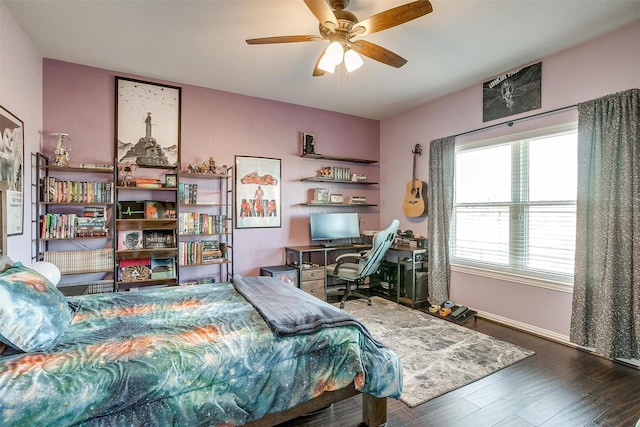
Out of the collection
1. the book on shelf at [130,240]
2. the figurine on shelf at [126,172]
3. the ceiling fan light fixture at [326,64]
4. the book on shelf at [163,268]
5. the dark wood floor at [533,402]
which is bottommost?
the dark wood floor at [533,402]

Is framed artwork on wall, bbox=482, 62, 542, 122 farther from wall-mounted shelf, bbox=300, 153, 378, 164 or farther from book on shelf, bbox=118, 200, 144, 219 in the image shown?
book on shelf, bbox=118, 200, 144, 219

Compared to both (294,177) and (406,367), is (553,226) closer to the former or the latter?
(406,367)

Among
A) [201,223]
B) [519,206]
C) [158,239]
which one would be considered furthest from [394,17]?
[158,239]

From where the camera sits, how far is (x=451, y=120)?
150 inches

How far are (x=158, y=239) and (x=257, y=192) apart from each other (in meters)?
1.27

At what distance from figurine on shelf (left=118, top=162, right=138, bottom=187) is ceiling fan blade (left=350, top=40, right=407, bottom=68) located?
2.48 meters

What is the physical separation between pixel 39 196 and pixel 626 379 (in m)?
4.95

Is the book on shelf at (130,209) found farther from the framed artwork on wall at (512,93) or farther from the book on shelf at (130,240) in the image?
the framed artwork on wall at (512,93)

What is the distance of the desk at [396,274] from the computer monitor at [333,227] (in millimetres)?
190

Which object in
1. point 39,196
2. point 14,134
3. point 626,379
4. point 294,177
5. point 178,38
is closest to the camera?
point 626,379

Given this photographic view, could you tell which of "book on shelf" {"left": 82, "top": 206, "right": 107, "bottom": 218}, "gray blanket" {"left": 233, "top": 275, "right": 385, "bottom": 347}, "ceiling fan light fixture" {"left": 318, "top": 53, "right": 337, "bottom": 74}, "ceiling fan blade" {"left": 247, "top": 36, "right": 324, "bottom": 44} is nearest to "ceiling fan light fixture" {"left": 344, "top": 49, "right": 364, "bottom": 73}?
"ceiling fan light fixture" {"left": 318, "top": 53, "right": 337, "bottom": 74}

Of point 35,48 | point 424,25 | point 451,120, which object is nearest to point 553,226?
point 451,120

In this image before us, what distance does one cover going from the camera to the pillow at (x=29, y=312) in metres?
1.24

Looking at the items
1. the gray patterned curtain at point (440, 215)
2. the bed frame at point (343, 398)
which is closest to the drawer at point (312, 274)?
the gray patterned curtain at point (440, 215)
